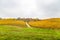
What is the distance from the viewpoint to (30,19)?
58.8 metres

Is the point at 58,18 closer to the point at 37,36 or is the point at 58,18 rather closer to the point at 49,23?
the point at 49,23

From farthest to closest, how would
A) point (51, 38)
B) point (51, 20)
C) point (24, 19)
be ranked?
1. point (24, 19)
2. point (51, 20)
3. point (51, 38)

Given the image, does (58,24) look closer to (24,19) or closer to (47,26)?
(47,26)

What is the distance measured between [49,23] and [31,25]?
4.12 metres

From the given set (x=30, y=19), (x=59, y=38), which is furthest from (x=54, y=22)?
(x=59, y=38)

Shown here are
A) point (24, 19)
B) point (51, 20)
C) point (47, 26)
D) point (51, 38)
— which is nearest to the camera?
point (51, 38)

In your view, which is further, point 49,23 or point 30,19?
point 30,19

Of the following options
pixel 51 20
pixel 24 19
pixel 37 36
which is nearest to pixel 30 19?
pixel 24 19

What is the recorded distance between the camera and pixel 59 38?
34.4m

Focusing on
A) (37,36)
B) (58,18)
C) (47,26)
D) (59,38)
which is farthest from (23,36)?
(58,18)

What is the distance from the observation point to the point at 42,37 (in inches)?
1357

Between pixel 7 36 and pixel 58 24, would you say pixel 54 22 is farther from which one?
pixel 7 36

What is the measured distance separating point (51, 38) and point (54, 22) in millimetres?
16724

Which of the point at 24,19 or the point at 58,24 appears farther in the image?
the point at 24,19
